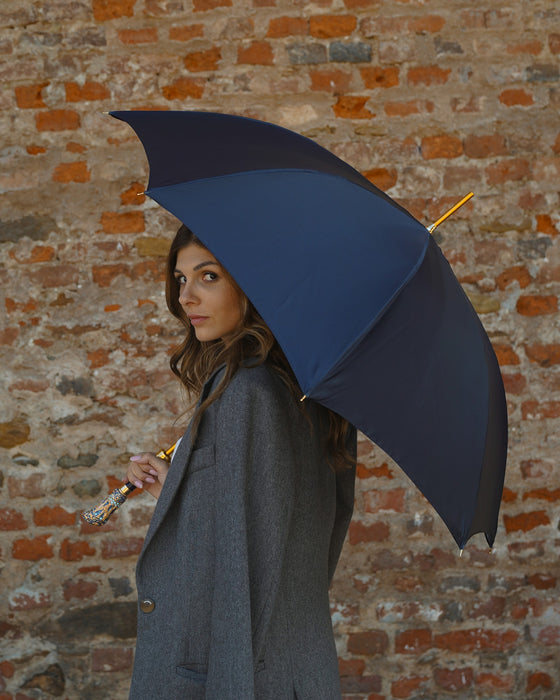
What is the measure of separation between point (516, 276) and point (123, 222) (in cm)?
154

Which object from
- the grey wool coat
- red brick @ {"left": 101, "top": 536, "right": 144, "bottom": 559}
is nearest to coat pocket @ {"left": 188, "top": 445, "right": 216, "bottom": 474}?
the grey wool coat

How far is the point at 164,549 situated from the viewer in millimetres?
1548

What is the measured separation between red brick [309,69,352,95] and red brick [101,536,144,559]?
1896 mm

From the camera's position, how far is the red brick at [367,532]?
9.68ft

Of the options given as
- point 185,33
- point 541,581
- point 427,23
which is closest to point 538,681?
point 541,581

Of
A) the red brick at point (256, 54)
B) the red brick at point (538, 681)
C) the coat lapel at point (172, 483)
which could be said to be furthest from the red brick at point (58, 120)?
the red brick at point (538, 681)

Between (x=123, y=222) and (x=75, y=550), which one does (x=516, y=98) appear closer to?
(x=123, y=222)

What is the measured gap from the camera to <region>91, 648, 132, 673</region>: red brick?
115 inches

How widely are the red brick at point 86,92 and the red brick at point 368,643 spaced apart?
2.31m

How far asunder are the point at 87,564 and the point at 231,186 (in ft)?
6.50

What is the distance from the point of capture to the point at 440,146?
289 centimetres

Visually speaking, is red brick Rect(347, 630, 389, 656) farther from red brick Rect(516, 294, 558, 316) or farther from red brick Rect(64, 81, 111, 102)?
red brick Rect(64, 81, 111, 102)

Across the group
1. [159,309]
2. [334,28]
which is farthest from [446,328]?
[334,28]

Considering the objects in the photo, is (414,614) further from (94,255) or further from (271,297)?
(271,297)
